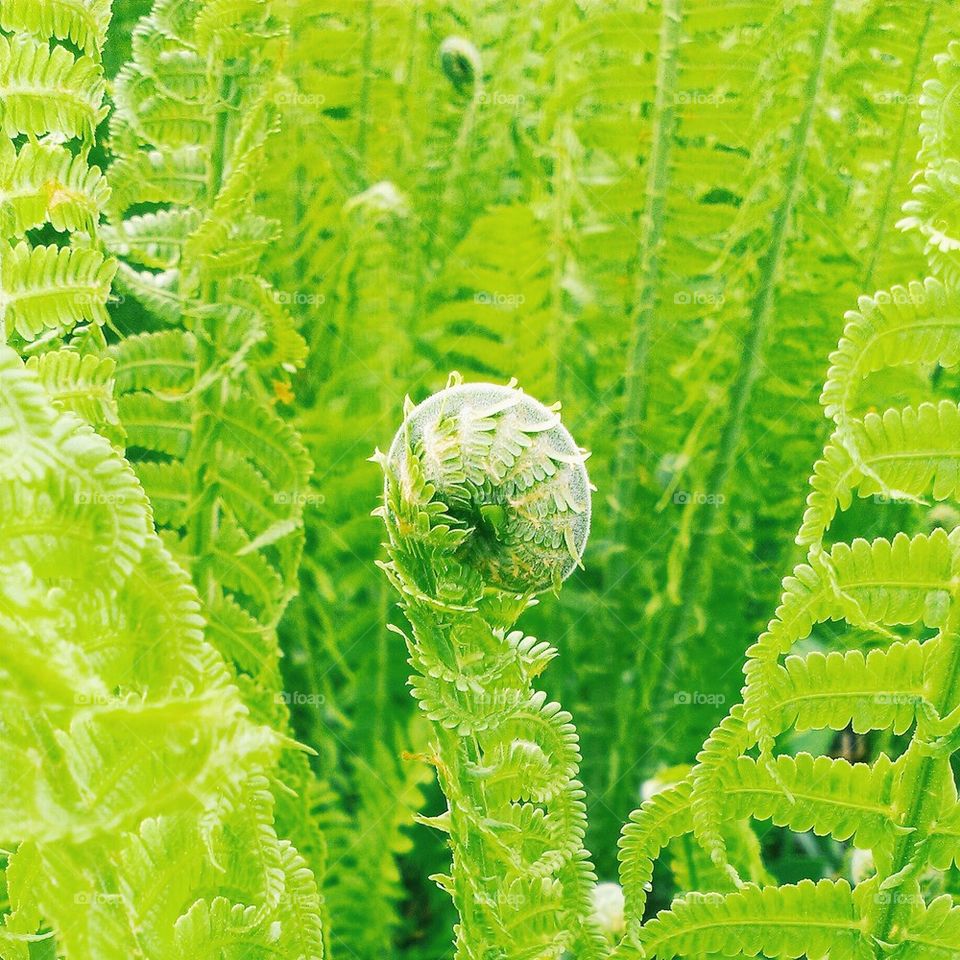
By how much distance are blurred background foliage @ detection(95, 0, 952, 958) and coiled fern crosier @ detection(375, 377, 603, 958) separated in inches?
20.3

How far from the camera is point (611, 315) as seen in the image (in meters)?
1.38

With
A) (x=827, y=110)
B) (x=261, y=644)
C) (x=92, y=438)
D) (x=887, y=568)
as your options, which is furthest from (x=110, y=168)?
(x=827, y=110)

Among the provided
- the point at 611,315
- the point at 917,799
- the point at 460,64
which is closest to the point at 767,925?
the point at 917,799

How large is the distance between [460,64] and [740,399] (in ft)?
1.92

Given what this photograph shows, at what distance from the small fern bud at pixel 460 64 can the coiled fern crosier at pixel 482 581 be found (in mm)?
986

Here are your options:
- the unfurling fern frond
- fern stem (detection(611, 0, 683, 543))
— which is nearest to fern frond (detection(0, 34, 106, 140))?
the unfurling fern frond

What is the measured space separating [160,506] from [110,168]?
270mm

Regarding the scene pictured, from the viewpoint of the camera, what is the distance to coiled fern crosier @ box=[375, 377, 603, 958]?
511 millimetres

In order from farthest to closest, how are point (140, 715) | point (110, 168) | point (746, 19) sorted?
point (746, 19), point (110, 168), point (140, 715)

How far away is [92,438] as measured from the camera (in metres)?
0.40

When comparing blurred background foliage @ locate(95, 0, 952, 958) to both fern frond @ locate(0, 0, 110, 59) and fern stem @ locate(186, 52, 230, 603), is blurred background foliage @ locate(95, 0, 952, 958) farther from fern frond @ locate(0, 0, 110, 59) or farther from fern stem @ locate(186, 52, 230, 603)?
fern frond @ locate(0, 0, 110, 59)

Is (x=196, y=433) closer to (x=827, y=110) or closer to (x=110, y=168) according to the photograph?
(x=110, y=168)

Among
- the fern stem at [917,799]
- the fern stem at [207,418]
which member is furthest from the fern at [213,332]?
the fern stem at [917,799]

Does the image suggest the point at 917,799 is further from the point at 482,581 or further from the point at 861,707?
the point at 482,581
